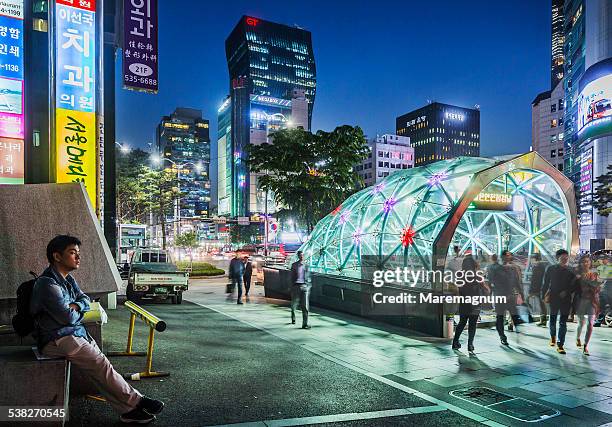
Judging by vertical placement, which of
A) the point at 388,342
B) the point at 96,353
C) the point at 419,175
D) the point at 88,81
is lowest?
the point at 388,342

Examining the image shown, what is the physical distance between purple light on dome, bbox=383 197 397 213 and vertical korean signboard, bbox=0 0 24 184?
37.2 feet

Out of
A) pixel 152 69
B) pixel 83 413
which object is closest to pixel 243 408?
pixel 83 413

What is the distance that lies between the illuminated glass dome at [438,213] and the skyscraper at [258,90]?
105 metres

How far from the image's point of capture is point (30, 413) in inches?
182

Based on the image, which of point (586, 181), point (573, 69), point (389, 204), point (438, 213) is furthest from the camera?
point (573, 69)

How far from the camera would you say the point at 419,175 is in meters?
15.5

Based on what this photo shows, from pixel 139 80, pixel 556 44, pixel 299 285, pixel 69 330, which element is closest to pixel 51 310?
pixel 69 330

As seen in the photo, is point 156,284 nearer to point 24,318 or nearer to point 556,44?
point 24,318

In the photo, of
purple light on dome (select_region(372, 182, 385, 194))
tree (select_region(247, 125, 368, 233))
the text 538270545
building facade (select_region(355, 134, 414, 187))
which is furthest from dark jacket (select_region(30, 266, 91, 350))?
building facade (select_region(355, 134, 414, 187))

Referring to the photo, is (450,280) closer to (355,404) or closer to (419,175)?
(419,175)

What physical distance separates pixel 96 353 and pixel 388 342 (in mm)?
6712

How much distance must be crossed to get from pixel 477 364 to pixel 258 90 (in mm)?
181896

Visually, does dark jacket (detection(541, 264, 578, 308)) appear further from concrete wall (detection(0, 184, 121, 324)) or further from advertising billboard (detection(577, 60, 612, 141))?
advertising billboard (detection(577, 60, 612, 141))

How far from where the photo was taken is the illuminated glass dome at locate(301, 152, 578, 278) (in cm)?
1182
